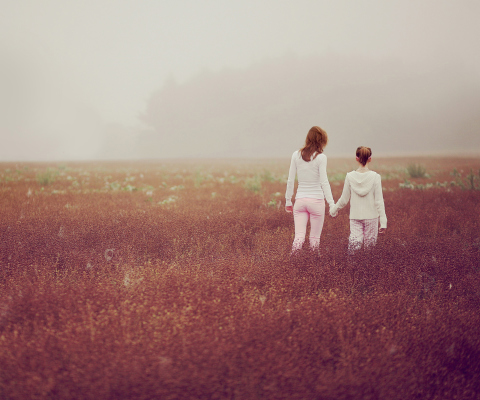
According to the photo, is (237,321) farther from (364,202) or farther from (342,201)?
Answer: (364,202)

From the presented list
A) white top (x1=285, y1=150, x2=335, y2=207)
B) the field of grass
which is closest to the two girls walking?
white top (x1=285, y1=150, x2=335, y2=207)

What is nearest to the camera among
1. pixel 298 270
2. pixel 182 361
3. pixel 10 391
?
pixel 10 391

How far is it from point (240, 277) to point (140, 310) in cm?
126

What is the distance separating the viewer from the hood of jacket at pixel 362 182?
4.71 meters

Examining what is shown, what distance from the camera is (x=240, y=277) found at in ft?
12.0

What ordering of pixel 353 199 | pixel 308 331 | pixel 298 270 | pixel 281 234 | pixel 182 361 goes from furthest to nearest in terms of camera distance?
pixel 281 234 → pixel 353 199 → pixel 298 270 → pixel 308 331 → pixel 182 361

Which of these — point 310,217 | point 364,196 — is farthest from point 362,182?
point 310,217

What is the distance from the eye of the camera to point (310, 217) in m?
4.81

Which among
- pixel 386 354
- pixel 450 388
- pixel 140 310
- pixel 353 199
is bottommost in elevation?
pixel 450 388

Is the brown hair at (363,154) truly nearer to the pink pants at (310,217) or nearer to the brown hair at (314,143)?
the brown hair at (314,143)

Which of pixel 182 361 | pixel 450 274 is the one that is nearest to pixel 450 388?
pixel 182 361

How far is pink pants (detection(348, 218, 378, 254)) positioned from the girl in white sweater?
542 mm

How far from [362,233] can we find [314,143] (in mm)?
1557

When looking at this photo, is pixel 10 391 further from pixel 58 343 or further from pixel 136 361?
pixel 136 361
